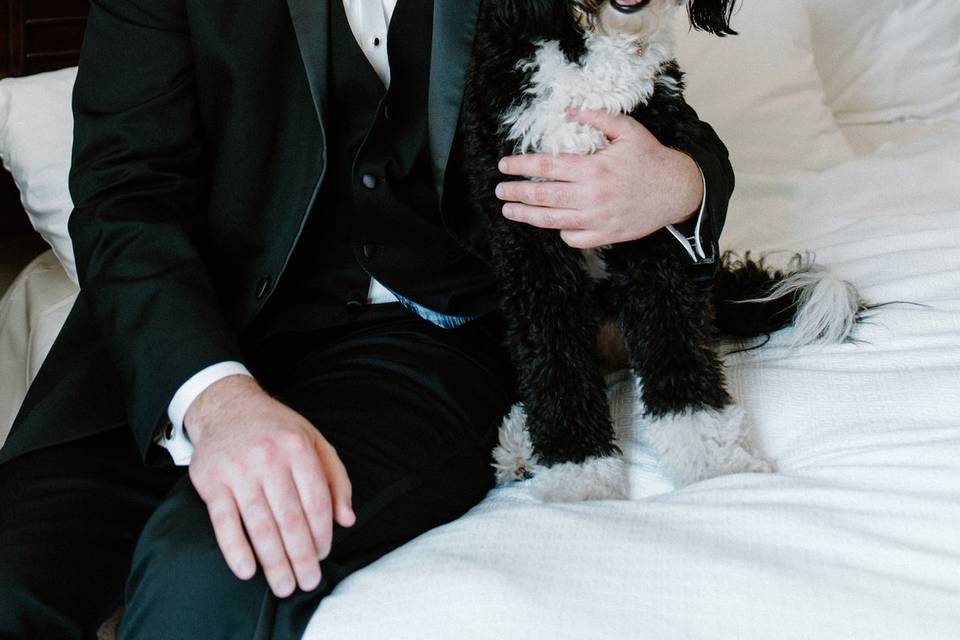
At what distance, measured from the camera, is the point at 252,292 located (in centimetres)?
132

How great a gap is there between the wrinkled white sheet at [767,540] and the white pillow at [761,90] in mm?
705

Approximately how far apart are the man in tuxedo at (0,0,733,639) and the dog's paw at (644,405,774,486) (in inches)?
8.0

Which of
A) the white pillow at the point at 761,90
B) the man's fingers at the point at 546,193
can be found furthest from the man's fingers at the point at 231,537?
the white pillow at the point at 761,90

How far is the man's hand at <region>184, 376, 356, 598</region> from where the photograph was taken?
2.96ft

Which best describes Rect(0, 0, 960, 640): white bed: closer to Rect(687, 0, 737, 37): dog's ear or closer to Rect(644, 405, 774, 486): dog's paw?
Rect(644, 405, 774, 486): dog's paw

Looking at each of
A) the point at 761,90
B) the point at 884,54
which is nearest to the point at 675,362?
the point at 761,90

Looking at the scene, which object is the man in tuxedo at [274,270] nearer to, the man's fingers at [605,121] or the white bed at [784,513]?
the man's fingers at [605,121]

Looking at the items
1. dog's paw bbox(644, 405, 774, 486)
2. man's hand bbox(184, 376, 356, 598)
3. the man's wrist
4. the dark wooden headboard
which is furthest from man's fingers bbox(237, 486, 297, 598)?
the dark wooden headboard

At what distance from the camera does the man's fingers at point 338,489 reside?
94 cm

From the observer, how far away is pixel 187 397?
43.2 inches

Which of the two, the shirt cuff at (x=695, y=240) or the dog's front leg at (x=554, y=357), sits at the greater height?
the shirt cuff at (x=695, y=240)

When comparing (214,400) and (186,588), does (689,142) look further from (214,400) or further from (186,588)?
(186,588)

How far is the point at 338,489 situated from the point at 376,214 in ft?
1.59

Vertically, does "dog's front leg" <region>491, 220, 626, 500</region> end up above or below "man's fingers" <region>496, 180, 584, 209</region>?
below
